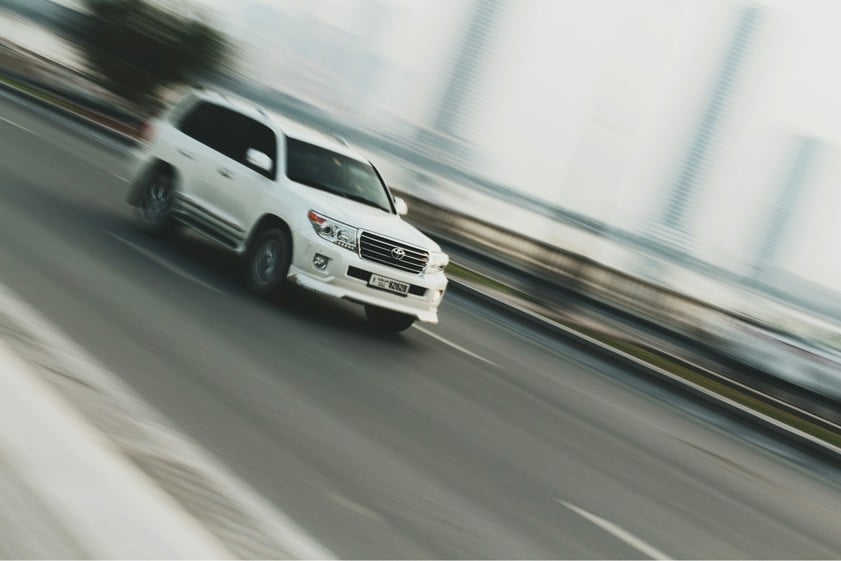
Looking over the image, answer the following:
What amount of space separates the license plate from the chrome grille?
0.55ft

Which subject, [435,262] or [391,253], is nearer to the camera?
[391,253]

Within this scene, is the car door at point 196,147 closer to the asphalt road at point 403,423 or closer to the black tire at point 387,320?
the asphalt road at point 403,423

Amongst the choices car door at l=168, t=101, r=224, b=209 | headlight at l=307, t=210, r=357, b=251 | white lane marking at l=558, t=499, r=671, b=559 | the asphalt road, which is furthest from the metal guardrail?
white lane marking at l=558, t=499, r=671, b=559

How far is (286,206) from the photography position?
10.2 meters

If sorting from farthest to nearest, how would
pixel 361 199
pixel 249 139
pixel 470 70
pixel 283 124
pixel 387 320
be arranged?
pixel 470 70, pixel 283 124, pixel 249 139, pixel 361 199, pixel 387 320

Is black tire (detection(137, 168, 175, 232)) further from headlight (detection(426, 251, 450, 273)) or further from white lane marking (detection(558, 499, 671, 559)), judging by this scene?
white lane marking (detection(558, 499, 671, 559))

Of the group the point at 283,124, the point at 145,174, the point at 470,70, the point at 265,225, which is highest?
the point at 470,70

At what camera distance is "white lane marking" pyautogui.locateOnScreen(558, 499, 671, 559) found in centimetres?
593

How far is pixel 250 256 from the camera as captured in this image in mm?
10555

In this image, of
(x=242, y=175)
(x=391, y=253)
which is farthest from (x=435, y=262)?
(x=242, y=175)

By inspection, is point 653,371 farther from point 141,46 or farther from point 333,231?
point 141,46

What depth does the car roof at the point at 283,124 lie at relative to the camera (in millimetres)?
11445

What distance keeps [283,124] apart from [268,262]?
6.74 feet

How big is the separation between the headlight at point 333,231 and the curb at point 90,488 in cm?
505
